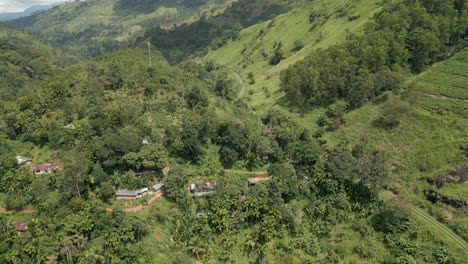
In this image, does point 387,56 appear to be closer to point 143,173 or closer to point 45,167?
point 143,173

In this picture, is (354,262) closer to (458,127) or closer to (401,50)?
(458,127)

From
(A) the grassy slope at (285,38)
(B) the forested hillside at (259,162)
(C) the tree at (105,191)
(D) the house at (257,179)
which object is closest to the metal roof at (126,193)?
(B) the forested hillside at (259,162)

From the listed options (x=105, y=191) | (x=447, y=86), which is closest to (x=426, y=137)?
(x=447, y=86)

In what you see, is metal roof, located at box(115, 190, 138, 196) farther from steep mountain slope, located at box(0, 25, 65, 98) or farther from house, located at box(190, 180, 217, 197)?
steep mountain slope, located at box(0, 25, 65, 98)

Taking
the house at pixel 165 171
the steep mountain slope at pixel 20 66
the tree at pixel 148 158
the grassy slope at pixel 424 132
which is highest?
the steep mountain slope at pixel 20 66

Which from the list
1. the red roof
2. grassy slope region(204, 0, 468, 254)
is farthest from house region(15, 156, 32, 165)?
grassy slope region(204, 0, 468, 254)

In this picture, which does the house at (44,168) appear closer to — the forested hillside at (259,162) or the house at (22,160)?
the forested hillside at (259,162)

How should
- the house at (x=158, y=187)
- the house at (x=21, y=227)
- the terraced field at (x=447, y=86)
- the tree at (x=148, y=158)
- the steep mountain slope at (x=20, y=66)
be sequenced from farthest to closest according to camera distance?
the steep mountain slope at (x=20, y=66) < the terraced field at (x=447, y=86) < the house at (x=158, y=187) < the tree at (x=148, y=158) < the house at (x=21, y=227)
